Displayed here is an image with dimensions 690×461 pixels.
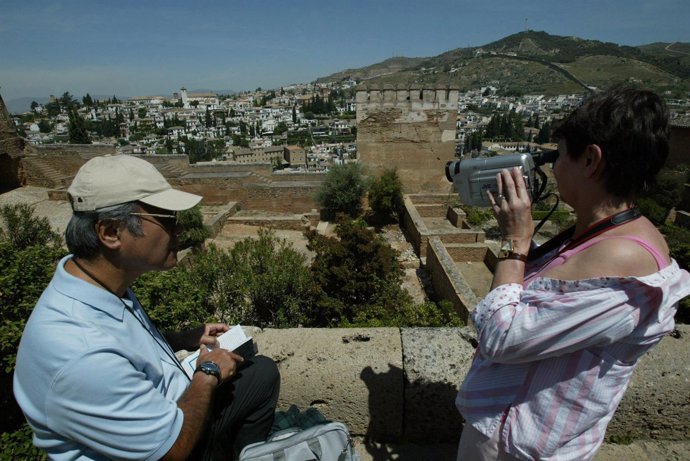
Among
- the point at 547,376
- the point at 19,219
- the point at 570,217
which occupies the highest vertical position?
the point at 547,376

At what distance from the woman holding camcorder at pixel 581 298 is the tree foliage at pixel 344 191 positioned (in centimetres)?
1089

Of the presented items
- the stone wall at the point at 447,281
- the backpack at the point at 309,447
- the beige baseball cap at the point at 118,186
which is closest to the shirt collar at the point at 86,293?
the beige baseball cap at the point at 118,186

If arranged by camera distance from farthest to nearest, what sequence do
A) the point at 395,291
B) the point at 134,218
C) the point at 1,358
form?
the point at 395,291 → the point at 1,358 → the point at 134,218

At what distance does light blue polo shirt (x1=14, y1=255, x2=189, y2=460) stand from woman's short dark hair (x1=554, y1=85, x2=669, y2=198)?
1.59m

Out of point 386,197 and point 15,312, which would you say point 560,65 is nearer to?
point 386,197

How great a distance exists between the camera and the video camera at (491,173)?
1.39m

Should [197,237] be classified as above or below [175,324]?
below

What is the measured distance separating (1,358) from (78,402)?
1.83 meters

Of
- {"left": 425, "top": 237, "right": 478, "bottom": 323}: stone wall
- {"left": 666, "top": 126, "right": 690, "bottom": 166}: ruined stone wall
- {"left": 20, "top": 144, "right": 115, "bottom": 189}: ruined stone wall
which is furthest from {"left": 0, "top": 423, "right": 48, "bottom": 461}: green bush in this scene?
{"left": 666, "top": 126, "right": 690, "bottom": 166}: ruined stone wall

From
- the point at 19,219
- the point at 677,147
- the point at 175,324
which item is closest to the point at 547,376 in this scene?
the point at 175,324

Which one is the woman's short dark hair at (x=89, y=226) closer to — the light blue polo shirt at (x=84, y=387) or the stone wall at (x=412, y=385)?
the light blue polo shirt at (x=84, y=387)

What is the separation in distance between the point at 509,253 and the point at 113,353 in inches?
51.9

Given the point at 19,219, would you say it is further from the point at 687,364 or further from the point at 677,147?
the point at 677,147

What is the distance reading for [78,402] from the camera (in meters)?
1.06
